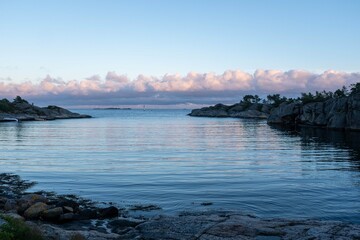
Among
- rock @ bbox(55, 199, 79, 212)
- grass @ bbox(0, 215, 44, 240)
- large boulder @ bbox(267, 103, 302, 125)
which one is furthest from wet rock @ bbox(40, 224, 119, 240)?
large boulder @ bbox(267, 103, 302, 125)

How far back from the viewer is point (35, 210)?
20.2 m

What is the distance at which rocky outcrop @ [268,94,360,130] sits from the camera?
320ft

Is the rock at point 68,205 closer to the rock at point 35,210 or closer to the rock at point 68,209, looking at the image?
Result: the rock at point 68,209

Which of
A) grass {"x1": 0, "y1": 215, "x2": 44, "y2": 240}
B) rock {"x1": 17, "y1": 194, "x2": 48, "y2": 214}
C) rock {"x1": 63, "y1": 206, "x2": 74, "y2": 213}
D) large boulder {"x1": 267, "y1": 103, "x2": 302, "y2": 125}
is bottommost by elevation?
rock {"x1": 63, "y1": 206, "x2": 74, "y2": 213}

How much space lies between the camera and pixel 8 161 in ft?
141

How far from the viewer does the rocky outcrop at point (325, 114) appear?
320ft

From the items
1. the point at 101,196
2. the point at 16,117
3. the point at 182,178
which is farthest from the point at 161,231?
the point at 16,117

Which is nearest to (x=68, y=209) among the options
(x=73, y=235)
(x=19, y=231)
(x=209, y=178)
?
(x=73, y=235)

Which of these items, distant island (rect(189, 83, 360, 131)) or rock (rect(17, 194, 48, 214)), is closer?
rock (rect(17, 194, 48, 214))

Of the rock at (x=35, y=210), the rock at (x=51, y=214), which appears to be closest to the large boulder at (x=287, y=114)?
the rock at (x=35, y=210)

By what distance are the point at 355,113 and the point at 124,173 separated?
259ft

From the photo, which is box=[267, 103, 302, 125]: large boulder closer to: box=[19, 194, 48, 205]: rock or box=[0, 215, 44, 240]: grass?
box=[19, 194, 48, 205]: rock

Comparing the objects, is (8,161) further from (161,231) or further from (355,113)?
(355,113)

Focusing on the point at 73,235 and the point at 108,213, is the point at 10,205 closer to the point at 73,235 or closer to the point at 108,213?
the point at 108,213
